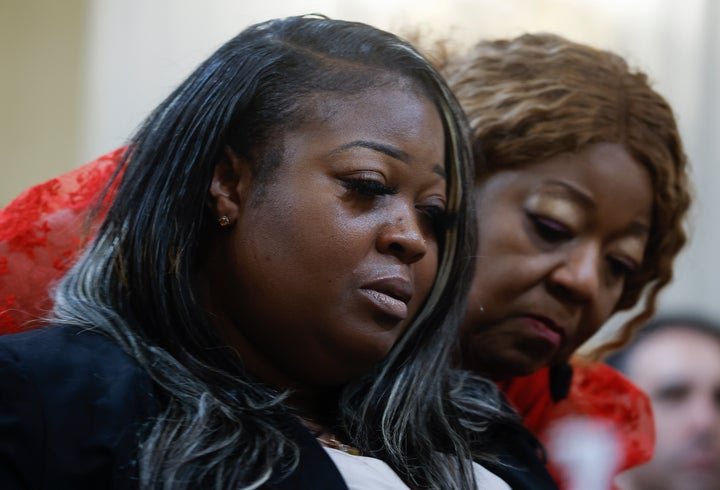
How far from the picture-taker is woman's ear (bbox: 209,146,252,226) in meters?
1.17

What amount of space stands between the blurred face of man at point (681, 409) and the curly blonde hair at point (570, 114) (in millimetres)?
469

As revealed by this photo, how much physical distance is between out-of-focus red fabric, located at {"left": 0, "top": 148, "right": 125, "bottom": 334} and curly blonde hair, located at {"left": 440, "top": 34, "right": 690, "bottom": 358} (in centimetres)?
54

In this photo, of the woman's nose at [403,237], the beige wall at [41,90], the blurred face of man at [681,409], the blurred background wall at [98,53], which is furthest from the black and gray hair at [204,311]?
the beige wall at [41,90]

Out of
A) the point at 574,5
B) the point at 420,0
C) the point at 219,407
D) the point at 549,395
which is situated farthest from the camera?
the point at 574,5

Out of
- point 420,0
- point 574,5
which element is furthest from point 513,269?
point 574,5

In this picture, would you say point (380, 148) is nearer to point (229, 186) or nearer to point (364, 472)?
point (229, 186)

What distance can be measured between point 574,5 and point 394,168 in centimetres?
207

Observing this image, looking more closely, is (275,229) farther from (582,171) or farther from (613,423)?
(613,423)

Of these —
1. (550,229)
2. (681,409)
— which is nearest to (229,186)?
(550,229)

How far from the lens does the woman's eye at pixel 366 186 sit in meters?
1.15

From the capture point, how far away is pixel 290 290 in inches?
44.6

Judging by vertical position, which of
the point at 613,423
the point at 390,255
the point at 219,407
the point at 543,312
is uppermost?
the point at 390,255

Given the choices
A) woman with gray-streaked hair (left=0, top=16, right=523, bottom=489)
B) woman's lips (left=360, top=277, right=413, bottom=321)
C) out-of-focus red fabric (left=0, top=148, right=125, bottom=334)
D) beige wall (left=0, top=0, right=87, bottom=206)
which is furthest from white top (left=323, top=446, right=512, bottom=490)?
beige wall (left=0, top=0, right=87, bottom=206)

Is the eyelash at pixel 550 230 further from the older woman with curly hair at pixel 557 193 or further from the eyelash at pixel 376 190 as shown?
the eyelash at pixel 376 190
